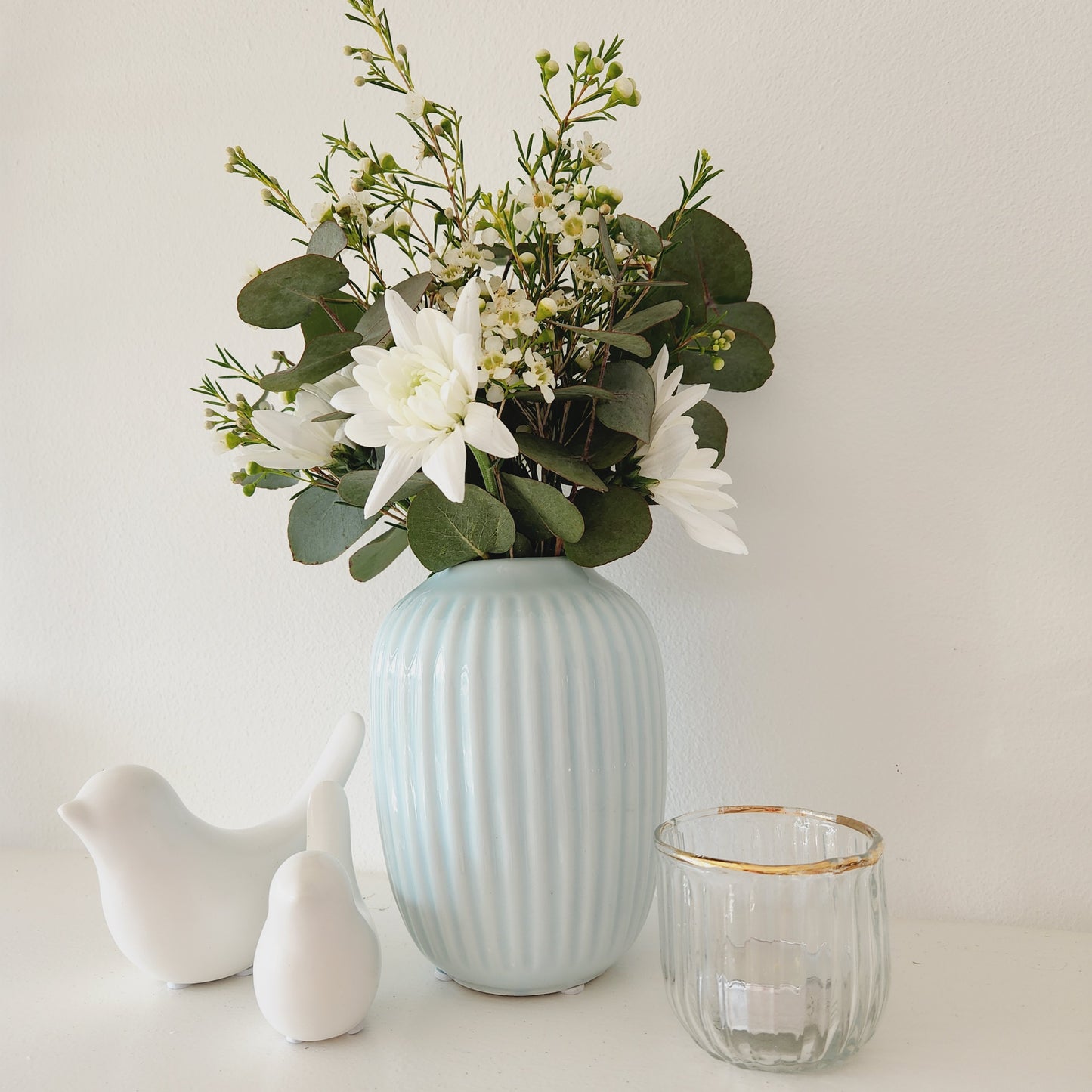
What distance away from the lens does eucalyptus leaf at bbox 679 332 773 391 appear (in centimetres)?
71

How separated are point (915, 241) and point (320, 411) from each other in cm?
46

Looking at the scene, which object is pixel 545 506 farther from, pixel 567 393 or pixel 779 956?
pixel 779 956

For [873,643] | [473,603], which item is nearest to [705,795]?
[873,643]

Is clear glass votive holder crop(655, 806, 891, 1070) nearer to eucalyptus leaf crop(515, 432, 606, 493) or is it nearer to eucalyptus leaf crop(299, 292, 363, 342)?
eucalyptus leaf crop(515, 432, 606, 493)

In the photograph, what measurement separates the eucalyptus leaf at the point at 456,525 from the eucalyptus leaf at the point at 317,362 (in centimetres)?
10

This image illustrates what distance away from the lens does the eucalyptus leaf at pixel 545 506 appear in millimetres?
570

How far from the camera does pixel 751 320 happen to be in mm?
719

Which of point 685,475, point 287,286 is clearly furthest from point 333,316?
point 685,475

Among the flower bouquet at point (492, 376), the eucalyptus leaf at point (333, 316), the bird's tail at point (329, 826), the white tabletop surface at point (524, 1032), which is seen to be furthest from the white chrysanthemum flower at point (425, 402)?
the white tabletop surface at point (524, 1032)

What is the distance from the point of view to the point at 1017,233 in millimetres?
714

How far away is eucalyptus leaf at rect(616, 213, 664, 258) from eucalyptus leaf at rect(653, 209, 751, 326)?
0.08m

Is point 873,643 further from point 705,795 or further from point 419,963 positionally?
point 419,963

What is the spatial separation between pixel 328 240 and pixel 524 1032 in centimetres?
51

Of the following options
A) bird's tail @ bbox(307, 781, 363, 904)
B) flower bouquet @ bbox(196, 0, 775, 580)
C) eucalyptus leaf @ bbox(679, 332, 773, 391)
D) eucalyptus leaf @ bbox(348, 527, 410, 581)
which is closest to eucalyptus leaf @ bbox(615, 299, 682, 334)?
flower bouquet @ bbox(196, 0, 775, 580)
